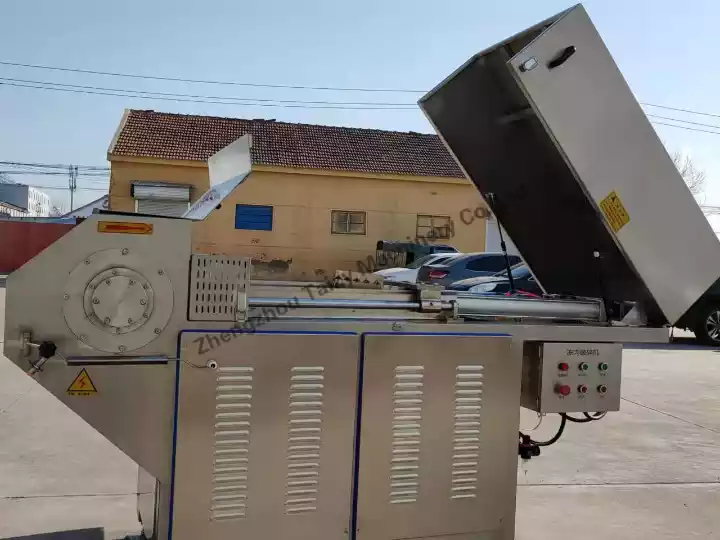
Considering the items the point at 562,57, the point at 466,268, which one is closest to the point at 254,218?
the point at 466,268

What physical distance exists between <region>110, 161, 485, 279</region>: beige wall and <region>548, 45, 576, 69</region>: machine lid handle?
16498 mm

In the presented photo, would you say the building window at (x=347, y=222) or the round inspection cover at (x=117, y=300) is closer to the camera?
the round inspection cover at (x=117, y=300)

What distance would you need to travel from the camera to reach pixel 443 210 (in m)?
→ 22.5

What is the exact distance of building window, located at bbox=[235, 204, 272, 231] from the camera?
20.3 meters

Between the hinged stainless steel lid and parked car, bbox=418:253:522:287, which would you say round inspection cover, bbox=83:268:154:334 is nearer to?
the hinged stainless steel lid

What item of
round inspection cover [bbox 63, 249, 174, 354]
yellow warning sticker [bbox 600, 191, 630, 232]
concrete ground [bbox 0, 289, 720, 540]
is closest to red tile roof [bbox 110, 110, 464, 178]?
concrete ground [bbox 0, 289, 720, 540]

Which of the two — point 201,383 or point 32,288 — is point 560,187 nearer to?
point 201,383

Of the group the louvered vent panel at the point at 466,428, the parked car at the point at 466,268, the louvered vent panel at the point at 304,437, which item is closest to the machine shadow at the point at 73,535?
the louvered vent panel at the point at 304,437

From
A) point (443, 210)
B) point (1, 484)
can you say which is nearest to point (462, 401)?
point (1, 484)

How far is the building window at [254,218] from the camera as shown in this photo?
20344 millimetres

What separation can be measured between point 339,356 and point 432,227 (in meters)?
19.8

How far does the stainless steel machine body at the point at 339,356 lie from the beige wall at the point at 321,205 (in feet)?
52.8

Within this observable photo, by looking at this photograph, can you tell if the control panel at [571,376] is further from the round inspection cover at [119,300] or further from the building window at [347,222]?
the building window at [347,222]

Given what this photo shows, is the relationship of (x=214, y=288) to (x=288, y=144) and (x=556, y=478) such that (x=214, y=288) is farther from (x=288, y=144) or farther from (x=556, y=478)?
(x=288, y=144)
